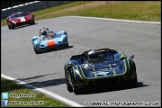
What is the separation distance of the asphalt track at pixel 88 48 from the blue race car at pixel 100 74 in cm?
23

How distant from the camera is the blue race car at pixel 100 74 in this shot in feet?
43.9

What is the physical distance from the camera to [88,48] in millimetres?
Result: 25328

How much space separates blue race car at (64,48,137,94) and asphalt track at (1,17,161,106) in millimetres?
225

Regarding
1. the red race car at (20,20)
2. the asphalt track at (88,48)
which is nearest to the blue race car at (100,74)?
the asphalt track at (88,48)

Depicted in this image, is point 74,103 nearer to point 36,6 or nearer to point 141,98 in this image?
point 141,98

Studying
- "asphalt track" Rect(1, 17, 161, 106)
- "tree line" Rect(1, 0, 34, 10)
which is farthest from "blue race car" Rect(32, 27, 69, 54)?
"tree line" Rect(1, 0, 34, 10)

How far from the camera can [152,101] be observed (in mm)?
11359

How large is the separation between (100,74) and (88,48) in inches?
467

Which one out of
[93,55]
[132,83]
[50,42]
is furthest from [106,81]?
[50,42]

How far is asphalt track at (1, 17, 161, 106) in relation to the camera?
12969 mm

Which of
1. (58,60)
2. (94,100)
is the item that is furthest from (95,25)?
(94,100)

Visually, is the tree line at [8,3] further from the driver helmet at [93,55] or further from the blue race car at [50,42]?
the driver helmet at [93,55]

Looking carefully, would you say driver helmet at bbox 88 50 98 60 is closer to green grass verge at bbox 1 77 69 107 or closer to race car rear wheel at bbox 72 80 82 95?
race car rear wheel at bbox 72 80 82 95

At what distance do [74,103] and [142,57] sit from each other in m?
8.59
